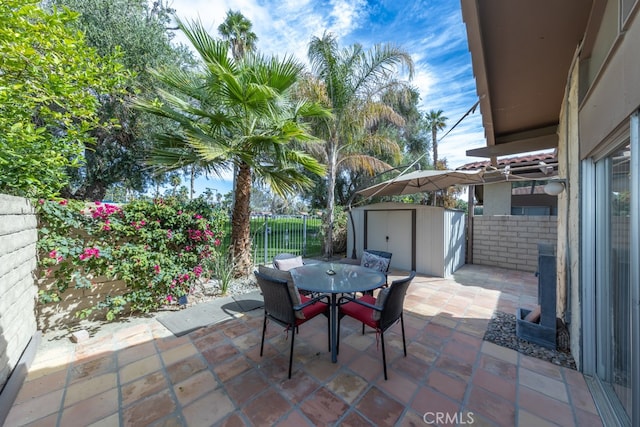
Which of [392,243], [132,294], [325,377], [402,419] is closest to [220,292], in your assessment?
[132,294]

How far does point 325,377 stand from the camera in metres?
2.37

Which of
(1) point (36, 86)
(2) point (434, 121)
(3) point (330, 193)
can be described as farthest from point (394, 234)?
(2) point (434, 121)

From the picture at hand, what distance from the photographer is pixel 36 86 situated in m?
2.52

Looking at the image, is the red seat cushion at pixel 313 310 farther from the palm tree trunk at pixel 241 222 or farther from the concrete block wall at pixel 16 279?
the palm tree trunk at pixel 241 222

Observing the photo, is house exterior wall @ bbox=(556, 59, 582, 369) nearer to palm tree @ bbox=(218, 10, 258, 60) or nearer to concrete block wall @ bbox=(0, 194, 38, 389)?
concrete block wall @ bbox=(0, 194, 38, 389)

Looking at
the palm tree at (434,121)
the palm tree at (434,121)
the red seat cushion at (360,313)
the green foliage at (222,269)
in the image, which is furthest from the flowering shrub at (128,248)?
the palm tree at (434,121)

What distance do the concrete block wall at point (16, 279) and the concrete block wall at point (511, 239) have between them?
965 centimetres

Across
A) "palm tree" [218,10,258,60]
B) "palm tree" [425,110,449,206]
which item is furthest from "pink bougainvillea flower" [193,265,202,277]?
"palm tree" [425,110,449,206]

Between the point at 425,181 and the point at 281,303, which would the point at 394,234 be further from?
the point at 281,303

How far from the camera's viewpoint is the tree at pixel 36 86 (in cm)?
226

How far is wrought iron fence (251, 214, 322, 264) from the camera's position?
22.1 feet

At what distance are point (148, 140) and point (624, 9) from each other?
9.95 meters

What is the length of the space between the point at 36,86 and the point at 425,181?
6800 millimetres

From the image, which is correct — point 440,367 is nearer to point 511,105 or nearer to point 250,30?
point 511,105
